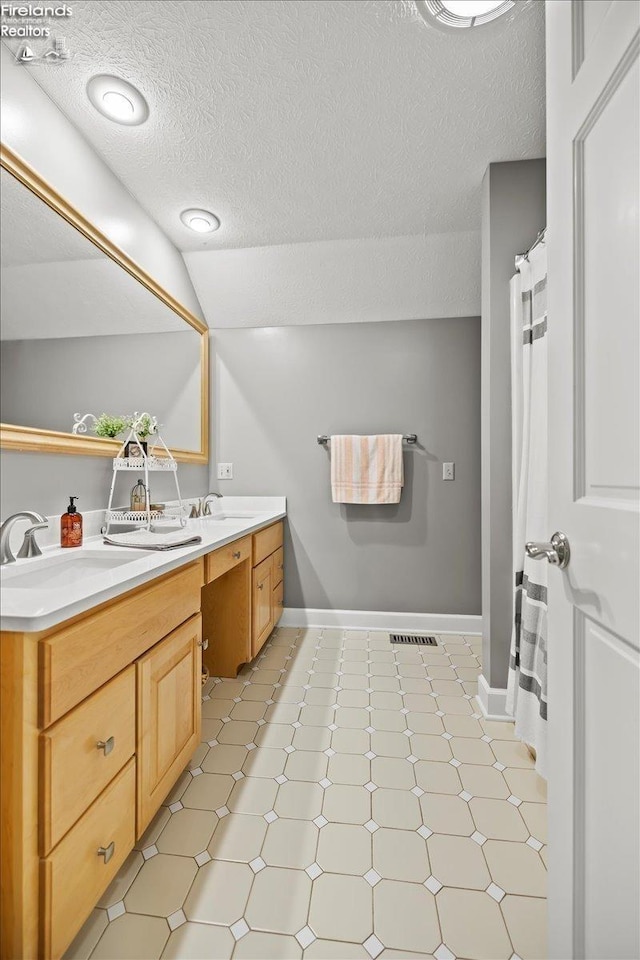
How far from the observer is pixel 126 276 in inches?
75.9

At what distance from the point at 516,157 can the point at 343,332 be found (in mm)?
1250

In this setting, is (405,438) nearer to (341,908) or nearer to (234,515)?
(234,515)

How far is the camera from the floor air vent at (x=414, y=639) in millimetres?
2580

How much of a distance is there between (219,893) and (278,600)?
1.64m

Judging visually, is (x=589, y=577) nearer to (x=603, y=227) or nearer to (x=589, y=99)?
(x=603, y=227)

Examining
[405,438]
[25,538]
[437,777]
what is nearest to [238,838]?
[437,777]

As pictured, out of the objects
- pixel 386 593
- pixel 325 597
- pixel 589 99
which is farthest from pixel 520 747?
pixel 589 99

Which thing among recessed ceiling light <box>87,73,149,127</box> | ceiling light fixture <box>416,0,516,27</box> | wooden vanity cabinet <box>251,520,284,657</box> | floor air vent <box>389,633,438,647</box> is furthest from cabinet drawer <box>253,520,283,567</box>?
ceiling light fixture <box>416,0,516,27</box>

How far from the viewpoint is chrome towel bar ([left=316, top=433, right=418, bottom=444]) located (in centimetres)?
268

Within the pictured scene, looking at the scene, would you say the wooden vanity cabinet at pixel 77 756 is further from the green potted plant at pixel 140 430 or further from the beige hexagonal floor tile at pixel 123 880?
the green potted plant at pixel 140 430

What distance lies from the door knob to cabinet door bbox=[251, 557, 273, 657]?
1616 mm

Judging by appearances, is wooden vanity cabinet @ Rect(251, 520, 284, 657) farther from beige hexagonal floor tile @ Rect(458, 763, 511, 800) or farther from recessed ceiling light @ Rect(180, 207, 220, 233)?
recessed ceiling light @ Rect(180, 207, 220, 233)

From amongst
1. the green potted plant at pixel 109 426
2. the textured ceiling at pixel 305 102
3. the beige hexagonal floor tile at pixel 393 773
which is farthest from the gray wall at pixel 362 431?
the beige hexagonal floor tile at pixel 393 773

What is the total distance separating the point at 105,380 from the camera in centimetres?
181
